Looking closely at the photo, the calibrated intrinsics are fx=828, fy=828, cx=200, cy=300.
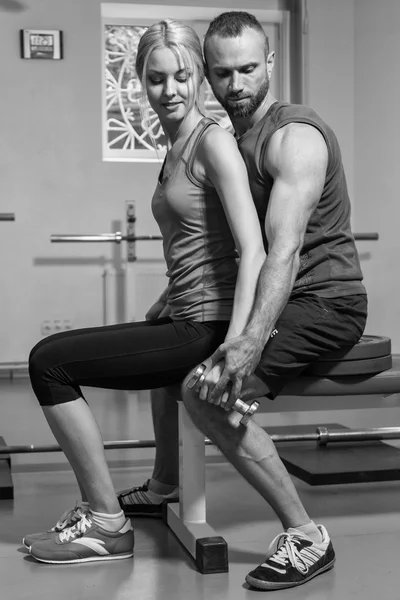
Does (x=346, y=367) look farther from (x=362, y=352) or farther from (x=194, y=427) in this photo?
(x=194, y=427)

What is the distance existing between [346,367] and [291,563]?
484mm

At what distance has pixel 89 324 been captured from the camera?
5297 mm

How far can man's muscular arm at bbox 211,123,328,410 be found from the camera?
5.48 feet

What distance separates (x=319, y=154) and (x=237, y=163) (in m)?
0.18

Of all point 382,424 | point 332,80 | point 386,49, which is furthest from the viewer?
point 332,80

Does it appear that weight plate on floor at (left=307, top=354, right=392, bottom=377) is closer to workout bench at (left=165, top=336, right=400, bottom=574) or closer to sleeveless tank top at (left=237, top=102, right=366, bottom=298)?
workout bench at (left=165, top=336, right=400, bottom=574)

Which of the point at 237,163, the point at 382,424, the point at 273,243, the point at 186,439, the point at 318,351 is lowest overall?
the point at 382,424

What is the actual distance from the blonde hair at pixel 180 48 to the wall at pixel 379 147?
337cm

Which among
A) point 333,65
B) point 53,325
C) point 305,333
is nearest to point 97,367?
point 305,333

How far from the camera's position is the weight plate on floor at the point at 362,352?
1.92m

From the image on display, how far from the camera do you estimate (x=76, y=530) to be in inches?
72.2

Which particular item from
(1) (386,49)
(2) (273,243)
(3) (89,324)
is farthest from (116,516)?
(1) (386,49)

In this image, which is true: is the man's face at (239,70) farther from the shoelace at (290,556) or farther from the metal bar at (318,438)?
the metal bar at (318,438)

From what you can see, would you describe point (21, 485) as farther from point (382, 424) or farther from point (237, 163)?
point (382, 424)
